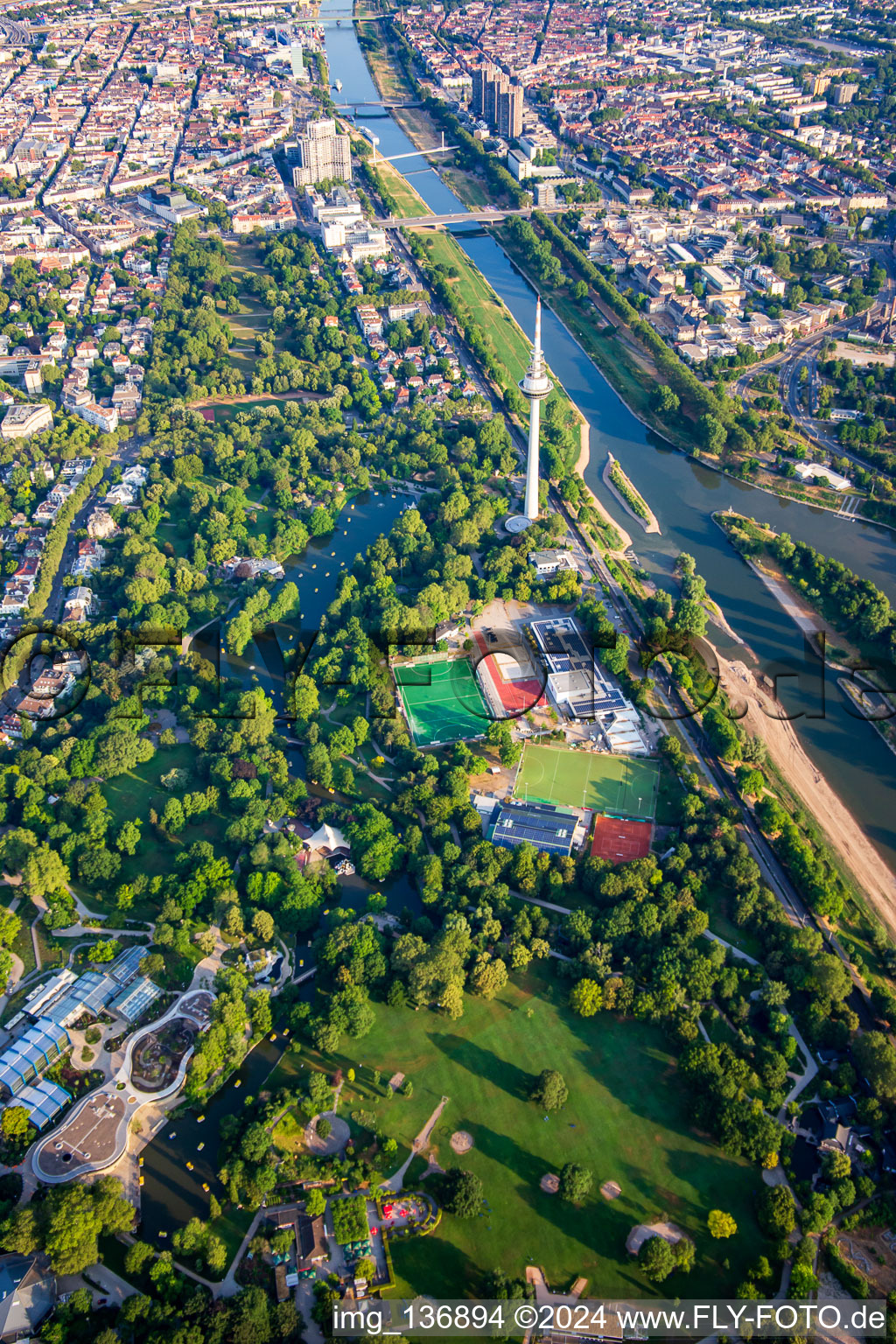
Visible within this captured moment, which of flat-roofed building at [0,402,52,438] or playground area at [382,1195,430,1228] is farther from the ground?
flat-roofed building at [0,402,52,438]

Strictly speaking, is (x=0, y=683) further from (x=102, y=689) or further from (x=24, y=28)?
(x=24, y=28)

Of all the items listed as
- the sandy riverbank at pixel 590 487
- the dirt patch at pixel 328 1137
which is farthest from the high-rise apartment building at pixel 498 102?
the dirt patch at pixel 328 1137

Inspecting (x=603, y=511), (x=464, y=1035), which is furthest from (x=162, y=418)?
(x=464, y=1035)

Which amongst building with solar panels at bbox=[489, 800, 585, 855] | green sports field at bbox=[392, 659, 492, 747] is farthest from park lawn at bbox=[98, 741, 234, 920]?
building with solar panels at bbox=[489, 800, 585, 855]

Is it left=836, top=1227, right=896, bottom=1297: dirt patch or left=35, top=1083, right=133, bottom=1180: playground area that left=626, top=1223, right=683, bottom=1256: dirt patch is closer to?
left=836, top=1227, right=896, bottom=1297: dirt patch

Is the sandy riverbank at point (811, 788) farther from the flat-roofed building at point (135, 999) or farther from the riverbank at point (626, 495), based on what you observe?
the flat-roofed building at point (135, 999)

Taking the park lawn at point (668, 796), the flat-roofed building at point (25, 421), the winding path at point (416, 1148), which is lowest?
the winding path at point (416, 1148)
